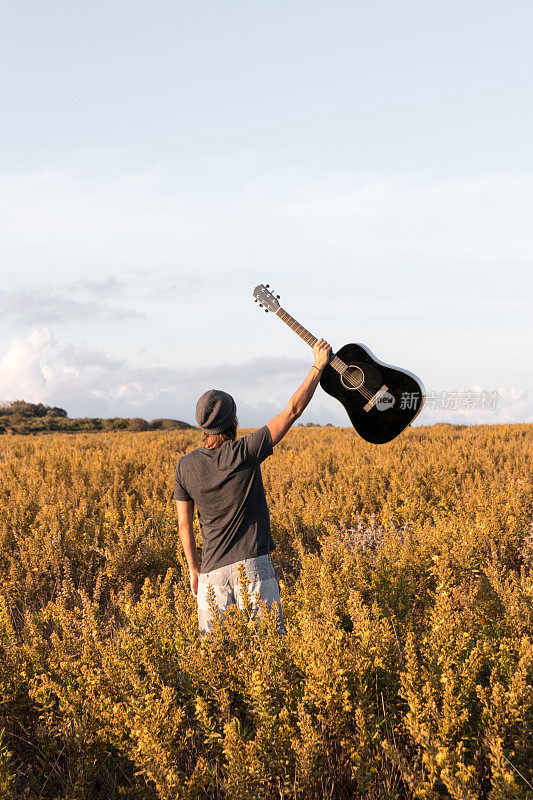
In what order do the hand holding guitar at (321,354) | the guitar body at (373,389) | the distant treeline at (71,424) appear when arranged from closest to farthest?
1. the hand holding guitar at (321,354)
2. the guitar body at (373,389)
3. the distant treeline at (71,424)

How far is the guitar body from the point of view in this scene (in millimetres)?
5184

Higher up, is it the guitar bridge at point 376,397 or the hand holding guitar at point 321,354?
the hand holding guitar at point 321,354

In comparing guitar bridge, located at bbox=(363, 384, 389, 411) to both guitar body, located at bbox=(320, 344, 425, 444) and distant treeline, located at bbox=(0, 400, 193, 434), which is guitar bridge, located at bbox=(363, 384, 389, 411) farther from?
distant treeline, located at bbox=(0, 400, 193, 434)

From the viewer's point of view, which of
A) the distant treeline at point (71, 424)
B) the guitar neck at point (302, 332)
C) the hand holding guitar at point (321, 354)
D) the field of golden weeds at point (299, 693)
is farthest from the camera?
the distant treeline at point (71, 424)

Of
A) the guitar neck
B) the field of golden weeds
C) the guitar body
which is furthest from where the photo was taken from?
the guitar body

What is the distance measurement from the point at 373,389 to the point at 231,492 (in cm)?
225

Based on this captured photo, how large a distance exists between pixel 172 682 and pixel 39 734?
2.30 feet

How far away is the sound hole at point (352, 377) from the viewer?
5.25 m

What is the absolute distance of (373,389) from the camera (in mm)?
5258

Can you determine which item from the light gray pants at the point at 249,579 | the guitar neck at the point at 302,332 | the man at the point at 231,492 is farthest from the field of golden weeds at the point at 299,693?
the guitar neck at the point at 302,332

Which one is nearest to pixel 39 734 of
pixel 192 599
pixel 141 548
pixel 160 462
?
pixel 192 599

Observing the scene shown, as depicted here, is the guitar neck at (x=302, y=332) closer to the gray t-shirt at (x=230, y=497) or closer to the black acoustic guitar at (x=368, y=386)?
the black acoustic guitar at (x=368, y=386)

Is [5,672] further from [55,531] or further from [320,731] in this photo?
[55,531]

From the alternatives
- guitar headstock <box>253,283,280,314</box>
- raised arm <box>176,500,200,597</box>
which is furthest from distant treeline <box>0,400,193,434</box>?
raised arm <box>176,500,200,597</box>
